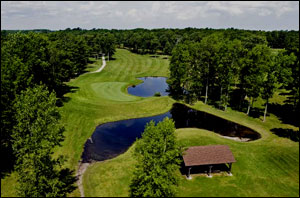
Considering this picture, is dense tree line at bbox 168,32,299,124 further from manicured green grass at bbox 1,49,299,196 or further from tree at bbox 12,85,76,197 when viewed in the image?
tree at bbox 12,85,76,197

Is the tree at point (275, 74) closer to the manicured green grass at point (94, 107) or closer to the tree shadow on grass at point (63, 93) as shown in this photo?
the manicured green grass at point (94, 107)

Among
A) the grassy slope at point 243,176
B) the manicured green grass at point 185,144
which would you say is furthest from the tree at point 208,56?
the grassy slope at point 243,176

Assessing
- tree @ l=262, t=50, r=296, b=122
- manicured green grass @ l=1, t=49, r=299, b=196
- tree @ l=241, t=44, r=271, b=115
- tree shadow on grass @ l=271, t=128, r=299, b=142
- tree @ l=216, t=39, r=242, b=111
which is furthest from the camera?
tree @ l=216, t=39, r=242, b=111

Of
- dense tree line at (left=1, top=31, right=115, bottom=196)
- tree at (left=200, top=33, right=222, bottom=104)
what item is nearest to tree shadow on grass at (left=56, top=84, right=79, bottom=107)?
dense tree line at (left=1, top=31, right=115, bottom=196)

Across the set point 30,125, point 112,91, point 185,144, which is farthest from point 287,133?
point 112,91

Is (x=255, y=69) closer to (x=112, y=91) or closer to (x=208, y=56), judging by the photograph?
(x=208, y=56)

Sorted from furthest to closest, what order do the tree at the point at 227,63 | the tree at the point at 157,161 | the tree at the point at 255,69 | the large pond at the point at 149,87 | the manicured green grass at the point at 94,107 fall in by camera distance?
the large pond at the point at 149,87 < the tree at the point at 227,63 < the tree at the point at 255,69 < the manicured green grass at the point at 94,107 < the tree at the point at 157,161

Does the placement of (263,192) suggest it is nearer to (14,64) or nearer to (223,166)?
(223,166)
